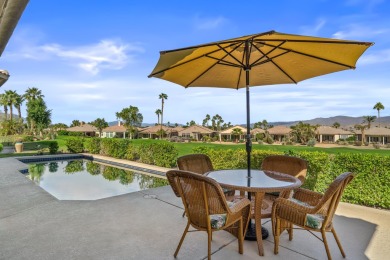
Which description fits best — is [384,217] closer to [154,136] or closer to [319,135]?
[319,135]

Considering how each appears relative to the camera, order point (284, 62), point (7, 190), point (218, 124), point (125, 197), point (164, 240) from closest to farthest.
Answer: point (164, 240) → point (284, 62) → point (125, 197) → point (7, 190) → point (218, 124)

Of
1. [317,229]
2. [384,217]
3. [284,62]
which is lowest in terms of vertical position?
[384,217]

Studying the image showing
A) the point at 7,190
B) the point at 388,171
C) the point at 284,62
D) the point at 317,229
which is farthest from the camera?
the point at 7,190

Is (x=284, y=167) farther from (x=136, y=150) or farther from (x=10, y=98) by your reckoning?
(x=10, y=98)

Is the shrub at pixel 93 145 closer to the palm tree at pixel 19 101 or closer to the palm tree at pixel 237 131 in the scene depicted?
the palm tree at pixel 237 131

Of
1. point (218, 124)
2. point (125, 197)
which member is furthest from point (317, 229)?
point (218, 124)

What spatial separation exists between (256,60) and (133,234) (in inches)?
120

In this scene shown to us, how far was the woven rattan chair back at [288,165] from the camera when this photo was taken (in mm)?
3520

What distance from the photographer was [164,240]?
2.91 m

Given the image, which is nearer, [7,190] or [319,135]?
[7,190]

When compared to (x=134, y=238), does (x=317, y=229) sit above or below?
above

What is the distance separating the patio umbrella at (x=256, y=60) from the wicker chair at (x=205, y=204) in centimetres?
92

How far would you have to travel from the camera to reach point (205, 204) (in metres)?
2.28

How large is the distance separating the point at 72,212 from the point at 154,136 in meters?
50.4
